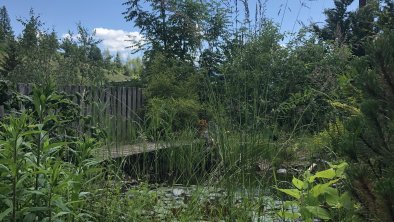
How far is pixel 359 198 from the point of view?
1.51 metres

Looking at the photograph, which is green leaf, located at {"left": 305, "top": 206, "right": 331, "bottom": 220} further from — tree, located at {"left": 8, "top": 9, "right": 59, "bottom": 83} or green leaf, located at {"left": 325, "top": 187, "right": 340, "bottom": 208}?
tree, located at {"left": 8, "top": 9, "right": 59, "bottom": 83}

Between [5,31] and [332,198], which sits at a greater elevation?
[5,31]

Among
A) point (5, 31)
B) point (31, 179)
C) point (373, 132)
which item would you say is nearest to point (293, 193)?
point (373, 132)

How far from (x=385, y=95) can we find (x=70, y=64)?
1072 cm

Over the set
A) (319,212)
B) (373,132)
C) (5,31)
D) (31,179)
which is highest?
(5,31)

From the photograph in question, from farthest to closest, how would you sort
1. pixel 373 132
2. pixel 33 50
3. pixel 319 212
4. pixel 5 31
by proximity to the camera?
pixel 5 31
pixel 33 50
pixel 319 212
pixel 373 132

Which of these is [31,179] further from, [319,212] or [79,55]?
[79,55]

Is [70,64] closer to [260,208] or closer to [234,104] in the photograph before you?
[234,104]

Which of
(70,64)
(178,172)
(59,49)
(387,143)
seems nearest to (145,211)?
(178,172)

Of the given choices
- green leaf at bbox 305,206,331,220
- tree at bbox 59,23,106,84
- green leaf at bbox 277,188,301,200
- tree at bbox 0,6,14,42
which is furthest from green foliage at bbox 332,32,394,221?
tree at bbox 0,6,14,42

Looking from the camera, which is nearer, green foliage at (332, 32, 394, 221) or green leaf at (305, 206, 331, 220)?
green foliage at (332, 32, 394, 221)

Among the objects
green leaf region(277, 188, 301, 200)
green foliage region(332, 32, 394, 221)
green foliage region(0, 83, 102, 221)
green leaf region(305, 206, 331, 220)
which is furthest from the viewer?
green leaf region(277, 188, 301, 200)

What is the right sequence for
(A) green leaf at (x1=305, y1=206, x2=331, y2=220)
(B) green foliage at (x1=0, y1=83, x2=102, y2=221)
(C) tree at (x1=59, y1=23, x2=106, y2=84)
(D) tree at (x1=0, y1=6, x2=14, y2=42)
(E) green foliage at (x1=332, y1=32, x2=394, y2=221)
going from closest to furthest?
(E) green foliage at (x1=332, y1=32, x2=394, y2=221) < (B) green foliage at (x1=0, y1=83, x2=102, y2=221) < (A) green leaf at (x1=305, y1=206, x2=331, y2=220) < (C) tree at (x1=59, y1=23, x2=106, y2=84) < (D) tree at (x1=0, y1=6, x2=14, y2=42)

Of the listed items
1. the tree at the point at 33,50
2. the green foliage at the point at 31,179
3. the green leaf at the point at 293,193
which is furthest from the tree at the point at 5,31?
the green leaf at the point at 293,193
